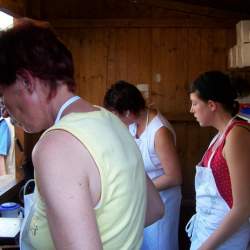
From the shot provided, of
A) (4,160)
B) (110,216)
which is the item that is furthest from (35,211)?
(4,160)

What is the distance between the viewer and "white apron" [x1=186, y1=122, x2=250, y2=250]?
1515 mm

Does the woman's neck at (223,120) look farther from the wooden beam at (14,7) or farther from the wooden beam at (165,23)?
the wooden beam at (165,23)

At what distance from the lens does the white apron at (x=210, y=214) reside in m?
1.51

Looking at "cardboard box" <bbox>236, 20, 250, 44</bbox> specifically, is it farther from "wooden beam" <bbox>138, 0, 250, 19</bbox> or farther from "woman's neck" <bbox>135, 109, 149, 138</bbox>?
"woman's neck" <bbox>135, 109, 149, 138</bbox>

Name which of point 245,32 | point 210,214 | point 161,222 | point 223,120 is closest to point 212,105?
point 223,120

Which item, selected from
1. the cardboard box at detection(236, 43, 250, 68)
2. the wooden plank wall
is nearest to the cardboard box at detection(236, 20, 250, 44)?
the cardboard box at detection(236, 43, 250, 68)

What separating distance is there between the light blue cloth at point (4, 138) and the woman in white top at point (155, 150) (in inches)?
47.5

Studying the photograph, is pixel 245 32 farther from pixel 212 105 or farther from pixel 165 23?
pixel 212 105

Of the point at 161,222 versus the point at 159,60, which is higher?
the point at 159,60

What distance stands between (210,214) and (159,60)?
6.46ft

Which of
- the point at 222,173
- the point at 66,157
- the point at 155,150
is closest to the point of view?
the point at 66,157

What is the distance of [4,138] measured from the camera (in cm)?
307

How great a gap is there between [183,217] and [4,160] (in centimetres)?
150

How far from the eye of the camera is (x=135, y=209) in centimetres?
78
